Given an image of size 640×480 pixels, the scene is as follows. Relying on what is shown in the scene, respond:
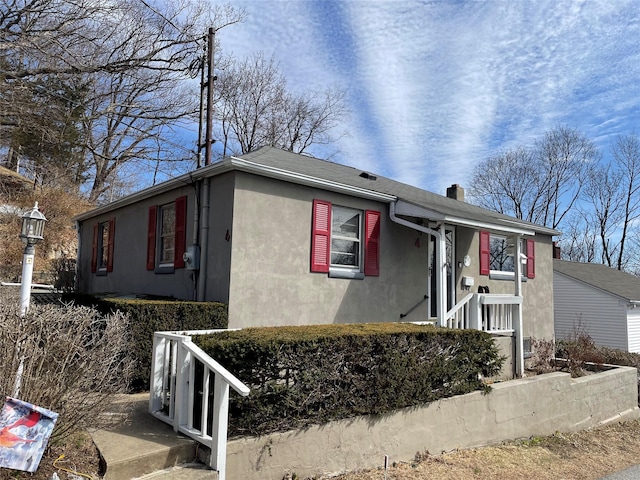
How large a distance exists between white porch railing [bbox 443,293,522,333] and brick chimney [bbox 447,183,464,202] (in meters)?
6.42

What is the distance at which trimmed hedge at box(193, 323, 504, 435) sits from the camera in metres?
A: 4.34

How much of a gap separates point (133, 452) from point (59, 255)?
72.0 feet

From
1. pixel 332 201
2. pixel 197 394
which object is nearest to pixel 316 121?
pixel 332 201

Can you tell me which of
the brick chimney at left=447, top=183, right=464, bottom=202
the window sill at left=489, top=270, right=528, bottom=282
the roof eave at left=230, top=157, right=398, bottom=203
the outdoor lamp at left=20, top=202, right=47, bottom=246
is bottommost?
the window sill at left=489, top=270, right=528, bottom=282

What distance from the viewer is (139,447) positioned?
3.93m

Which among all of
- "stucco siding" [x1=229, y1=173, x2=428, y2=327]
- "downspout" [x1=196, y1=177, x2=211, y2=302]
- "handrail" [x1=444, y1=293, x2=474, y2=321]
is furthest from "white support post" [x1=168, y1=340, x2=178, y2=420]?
"handrail" [x1=444, y1=293, x2=474, y2=321]

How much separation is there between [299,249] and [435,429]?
3759mm

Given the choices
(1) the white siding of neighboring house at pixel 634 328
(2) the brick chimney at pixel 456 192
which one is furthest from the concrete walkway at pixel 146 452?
(1) the white siding of neighboring house at pixel 634 328

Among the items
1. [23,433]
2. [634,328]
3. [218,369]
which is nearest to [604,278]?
[634,328]

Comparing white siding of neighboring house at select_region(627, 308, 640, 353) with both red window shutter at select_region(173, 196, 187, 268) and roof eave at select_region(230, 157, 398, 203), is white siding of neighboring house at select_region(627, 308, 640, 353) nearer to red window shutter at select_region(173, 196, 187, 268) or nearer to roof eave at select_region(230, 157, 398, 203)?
roof eave at select_region(230, 157, 398, 203)

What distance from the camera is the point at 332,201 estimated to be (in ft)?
29.2

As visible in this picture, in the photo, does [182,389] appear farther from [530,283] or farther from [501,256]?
[530,283]

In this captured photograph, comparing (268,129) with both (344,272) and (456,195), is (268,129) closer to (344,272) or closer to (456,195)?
(456,195)

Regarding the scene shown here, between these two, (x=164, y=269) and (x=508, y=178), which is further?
(x=508, y=178)
